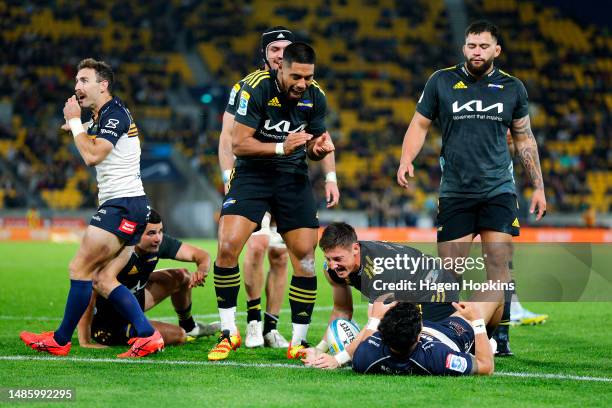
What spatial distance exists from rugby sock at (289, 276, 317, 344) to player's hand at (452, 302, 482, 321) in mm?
1601

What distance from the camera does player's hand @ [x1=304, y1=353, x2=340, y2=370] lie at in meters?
7.26

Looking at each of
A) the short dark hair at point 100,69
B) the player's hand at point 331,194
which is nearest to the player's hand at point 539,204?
the player's hand at point 331,194

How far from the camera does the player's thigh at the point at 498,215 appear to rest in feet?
26.3

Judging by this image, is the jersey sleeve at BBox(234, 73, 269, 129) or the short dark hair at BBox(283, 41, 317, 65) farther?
the jersey sleeve at BBox(234, 73, 269, 129)

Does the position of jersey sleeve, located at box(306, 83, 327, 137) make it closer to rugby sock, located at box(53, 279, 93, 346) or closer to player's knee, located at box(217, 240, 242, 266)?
player's knee, located at box(217, 240, 242, 266)

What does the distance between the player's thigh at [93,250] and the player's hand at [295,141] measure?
5.03 feet

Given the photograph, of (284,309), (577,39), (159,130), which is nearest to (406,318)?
(284,309)

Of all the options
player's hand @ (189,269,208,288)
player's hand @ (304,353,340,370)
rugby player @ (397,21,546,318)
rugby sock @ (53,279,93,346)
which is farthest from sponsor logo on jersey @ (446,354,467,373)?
rugby sock @ (53,279,93,346)

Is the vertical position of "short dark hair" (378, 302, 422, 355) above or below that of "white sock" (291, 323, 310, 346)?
above

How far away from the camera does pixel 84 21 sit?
4334 cm

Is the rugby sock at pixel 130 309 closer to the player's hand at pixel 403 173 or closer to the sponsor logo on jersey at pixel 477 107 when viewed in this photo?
the player's hand at pixel 403 173

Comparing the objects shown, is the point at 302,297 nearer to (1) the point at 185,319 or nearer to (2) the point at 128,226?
(1) the point at 185,319

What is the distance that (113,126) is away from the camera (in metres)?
8.02

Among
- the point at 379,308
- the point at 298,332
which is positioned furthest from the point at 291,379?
the point at 298,332
